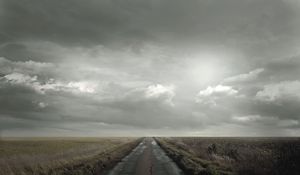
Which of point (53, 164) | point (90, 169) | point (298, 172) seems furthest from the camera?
point (53, 164)

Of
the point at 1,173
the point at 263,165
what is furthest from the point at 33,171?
the point at 263,165

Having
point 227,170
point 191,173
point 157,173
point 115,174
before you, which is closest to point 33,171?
point 115,174

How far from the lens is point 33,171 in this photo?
2253 cm

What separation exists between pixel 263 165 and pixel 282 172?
3294 millimetres

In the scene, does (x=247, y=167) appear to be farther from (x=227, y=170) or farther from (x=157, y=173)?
(x=157, y=173)

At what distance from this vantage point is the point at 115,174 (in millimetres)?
21281

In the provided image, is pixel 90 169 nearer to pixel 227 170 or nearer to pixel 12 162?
pixel 12 162

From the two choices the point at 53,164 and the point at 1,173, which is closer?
the point at 1,173

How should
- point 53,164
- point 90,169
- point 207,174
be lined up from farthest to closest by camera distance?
point 53,164 → point 90,169 → point 207,174

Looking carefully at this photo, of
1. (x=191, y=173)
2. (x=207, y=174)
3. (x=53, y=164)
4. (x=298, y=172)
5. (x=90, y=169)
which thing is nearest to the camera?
(x=298, y=172)

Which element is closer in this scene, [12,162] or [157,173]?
[157,173]

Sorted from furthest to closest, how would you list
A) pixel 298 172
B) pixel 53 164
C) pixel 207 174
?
pixel 53 164 → pixel 207 174 → pixel 298 172

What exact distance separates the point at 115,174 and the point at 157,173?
2794 millimetres

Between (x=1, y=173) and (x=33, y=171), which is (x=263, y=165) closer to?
(x=33, y=171)
